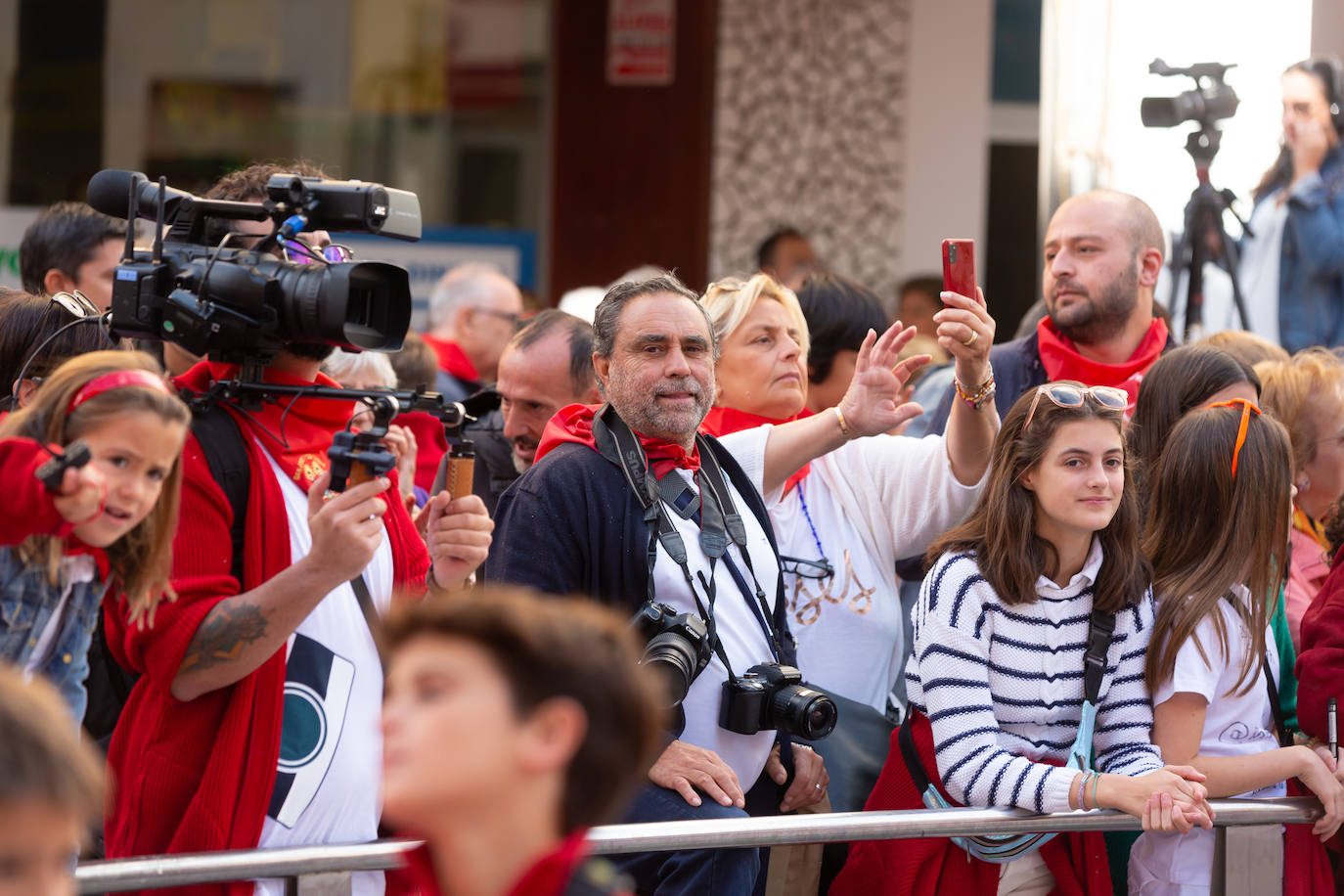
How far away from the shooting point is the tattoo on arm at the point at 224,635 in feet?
7.33

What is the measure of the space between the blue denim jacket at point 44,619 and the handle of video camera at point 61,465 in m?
0.16

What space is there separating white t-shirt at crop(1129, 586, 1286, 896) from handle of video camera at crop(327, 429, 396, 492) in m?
1.63

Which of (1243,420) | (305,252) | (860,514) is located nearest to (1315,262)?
(1243,420)

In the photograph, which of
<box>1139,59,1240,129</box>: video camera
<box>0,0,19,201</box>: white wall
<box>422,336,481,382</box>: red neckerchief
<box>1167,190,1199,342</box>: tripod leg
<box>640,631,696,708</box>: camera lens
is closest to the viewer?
<box>640,631,696,708</box>: camera lens

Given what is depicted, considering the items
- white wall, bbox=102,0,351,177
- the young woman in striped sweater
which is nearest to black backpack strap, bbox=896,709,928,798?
the young woman in striped sweater

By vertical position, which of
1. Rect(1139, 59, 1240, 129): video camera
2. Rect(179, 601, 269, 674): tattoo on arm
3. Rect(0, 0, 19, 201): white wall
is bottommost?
Rect(179, 601, 269, 674): tattoo on arm

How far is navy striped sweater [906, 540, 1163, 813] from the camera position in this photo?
112 inches

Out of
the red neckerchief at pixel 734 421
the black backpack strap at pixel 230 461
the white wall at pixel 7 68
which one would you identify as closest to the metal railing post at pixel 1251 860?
the red neckerchief at pixel 734 421

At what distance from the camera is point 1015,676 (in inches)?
114

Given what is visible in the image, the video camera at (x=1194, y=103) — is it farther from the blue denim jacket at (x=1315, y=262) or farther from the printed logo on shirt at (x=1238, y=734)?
the printed logo on shirt at (x=1238, y=734)

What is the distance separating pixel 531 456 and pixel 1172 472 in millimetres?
1594

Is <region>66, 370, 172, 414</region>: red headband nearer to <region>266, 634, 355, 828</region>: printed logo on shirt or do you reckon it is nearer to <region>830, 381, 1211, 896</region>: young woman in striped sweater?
<region>266, 634, 355, 828</region>: printed logo on shirt

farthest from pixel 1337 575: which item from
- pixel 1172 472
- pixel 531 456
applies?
pixel 531 456

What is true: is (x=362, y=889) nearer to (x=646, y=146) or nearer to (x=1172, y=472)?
(x=1172, y=472)
